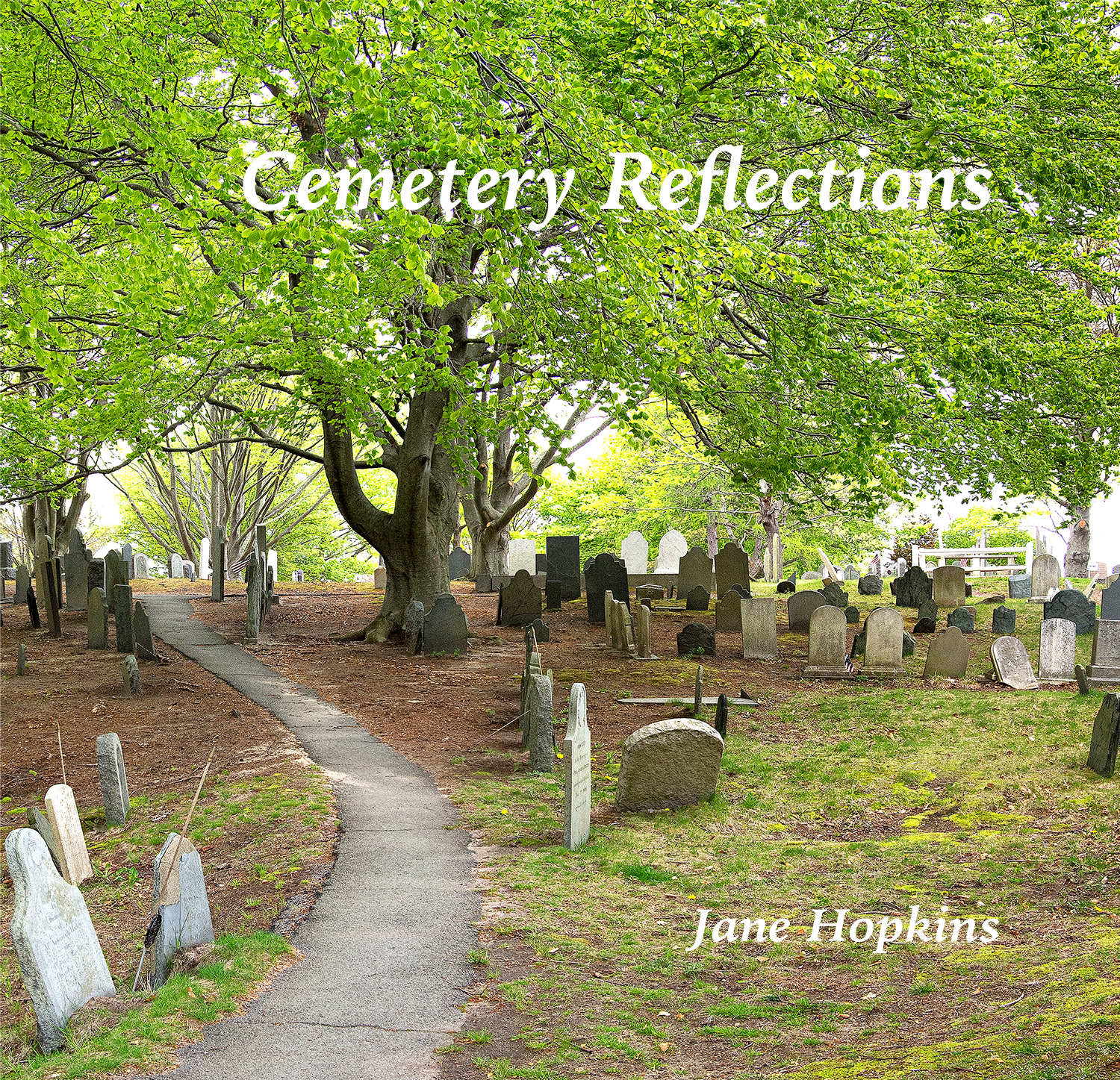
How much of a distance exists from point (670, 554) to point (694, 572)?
2.47m

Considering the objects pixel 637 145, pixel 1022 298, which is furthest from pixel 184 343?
pixel 1022 298

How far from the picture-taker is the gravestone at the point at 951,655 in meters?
13.7

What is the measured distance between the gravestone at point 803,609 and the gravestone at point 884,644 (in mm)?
4017

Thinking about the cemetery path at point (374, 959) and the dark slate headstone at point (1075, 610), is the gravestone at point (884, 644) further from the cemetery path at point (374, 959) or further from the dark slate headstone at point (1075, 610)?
the cemetery path at point (374, 959)

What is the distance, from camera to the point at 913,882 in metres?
6.95

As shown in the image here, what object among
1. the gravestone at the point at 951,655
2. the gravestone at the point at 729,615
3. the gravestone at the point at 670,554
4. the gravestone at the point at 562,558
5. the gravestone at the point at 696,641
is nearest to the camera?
the gravestone at the point at 951,655

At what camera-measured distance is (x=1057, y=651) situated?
12.9 meters

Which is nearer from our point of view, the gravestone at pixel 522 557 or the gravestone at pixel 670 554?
the gravestone at pixel 670 554

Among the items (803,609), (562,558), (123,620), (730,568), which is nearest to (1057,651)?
(803,609)

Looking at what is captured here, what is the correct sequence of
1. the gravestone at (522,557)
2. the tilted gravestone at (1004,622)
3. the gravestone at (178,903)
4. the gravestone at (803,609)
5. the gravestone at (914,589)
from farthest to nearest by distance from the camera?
the gravestone at (522,557) < the gravestone at (914,589) < the gravestone at (803,609) < the tilted gravestone at (1004,622) < the gravestone at (178,903)

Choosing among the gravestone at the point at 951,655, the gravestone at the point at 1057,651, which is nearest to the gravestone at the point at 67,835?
the gravestone at the point at 951,655

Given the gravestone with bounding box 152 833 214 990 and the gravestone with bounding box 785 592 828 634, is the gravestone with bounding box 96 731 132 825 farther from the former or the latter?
the gravestone with bounding box 785 592 828 634

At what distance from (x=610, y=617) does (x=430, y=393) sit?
4706mm

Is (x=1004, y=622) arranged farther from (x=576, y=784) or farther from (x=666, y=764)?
(x=576, y=784)
